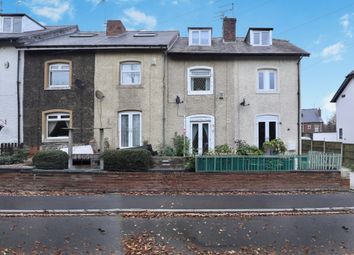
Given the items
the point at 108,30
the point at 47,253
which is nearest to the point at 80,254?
the point at 47,253

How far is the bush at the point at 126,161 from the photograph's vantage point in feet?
45.0

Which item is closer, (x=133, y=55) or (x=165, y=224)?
(x=165, y=224)

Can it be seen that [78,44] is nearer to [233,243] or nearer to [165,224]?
[165,224]

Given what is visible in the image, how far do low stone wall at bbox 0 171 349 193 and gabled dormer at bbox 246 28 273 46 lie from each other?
1048cm

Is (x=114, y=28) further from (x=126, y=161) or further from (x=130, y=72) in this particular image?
(x=126, y=161)

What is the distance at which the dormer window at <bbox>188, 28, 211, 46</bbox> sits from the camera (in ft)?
72.4

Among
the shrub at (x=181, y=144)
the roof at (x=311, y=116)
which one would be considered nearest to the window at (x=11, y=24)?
the shrub at (x=181, y=144)

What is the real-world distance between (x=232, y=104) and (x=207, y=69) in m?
2.34

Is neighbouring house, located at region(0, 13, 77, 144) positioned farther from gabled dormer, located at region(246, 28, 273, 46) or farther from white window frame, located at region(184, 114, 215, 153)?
gabled dormer, located at region(246, 28, 273, 46)

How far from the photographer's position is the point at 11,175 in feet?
43.6

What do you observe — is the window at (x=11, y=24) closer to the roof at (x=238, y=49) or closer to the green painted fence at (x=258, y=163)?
the roof at (x=238, y=49)

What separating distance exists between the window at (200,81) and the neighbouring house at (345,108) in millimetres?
15209

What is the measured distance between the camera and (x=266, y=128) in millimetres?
20672

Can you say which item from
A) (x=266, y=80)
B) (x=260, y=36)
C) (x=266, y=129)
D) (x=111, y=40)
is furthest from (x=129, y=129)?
→ (x=260, y=36)
